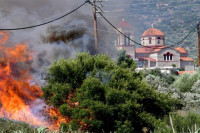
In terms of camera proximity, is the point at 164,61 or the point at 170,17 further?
the point at 170,17

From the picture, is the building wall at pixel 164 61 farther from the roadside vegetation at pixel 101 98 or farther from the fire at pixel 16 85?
the roadside vegetation at pixel 101 98

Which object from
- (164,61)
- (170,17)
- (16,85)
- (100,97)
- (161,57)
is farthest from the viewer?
(170,17)

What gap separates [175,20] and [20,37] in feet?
451

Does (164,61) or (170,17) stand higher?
(170,17)

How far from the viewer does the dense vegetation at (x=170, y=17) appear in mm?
143875

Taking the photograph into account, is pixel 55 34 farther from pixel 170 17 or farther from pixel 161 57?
pixel 170 17

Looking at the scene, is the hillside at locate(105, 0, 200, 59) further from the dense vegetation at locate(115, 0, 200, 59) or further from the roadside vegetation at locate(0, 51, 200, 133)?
the roadside vegetation at locate(0, 51, 200, 133)

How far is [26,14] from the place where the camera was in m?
30.8

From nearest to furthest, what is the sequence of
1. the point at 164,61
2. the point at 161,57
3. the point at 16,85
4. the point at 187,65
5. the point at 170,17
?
the point at 16,85 → the point at 164,61 → the point at 161,57 → the point at 187,65 → the point at 170,17

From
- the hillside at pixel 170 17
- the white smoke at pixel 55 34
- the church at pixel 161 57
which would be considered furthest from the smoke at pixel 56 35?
the hillside at pixel 170 17

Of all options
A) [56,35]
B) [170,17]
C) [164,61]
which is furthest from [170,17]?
[56,35]

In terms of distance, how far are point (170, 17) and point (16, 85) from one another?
145956mm

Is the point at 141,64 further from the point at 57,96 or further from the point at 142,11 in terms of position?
the point at 57,96

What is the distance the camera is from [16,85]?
946 inches
